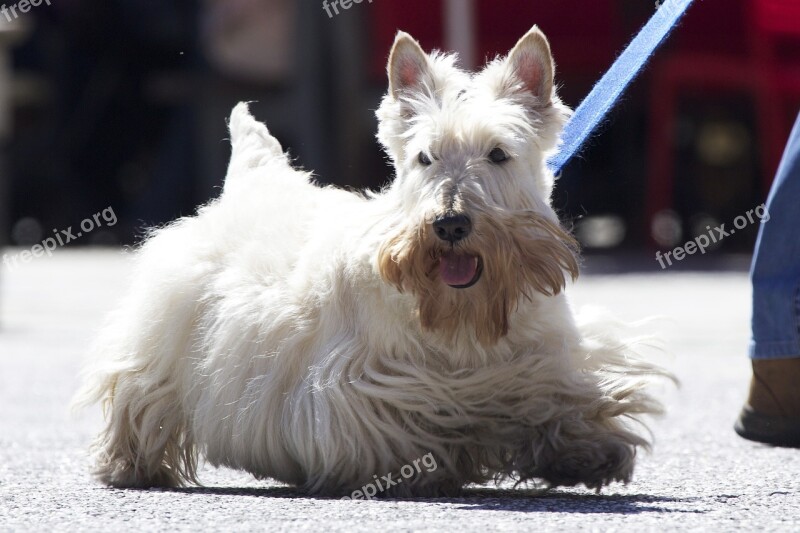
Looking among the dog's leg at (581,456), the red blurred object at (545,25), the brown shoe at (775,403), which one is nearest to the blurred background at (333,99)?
the red blurred object at (545,25)

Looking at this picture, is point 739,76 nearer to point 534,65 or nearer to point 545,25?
point 545,25

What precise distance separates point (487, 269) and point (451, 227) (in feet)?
0.56

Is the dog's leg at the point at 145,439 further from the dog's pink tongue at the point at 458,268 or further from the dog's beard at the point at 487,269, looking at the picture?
the dog's pink tongue at the point at 458,268

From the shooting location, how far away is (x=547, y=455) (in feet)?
14.3

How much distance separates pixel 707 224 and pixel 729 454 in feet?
56.3

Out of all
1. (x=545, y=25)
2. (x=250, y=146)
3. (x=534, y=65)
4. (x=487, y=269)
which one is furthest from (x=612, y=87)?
(x=545, y=25)

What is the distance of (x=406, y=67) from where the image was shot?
4.78 metres

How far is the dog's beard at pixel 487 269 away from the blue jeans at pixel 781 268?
4.34ft

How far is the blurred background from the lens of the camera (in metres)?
19.3

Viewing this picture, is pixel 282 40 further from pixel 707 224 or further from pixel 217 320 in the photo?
pixel 217 320

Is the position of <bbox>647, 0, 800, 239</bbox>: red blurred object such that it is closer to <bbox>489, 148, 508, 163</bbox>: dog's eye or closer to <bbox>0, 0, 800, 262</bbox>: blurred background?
<bbox>0, 0, 800, 262</bbox>: blurred background

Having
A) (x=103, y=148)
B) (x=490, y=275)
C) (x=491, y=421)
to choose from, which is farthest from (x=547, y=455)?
(x=103, y=148)

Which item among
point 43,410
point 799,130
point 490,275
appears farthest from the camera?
point 43,410

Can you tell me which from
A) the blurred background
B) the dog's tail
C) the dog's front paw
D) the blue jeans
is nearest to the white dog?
the dog's front paw
